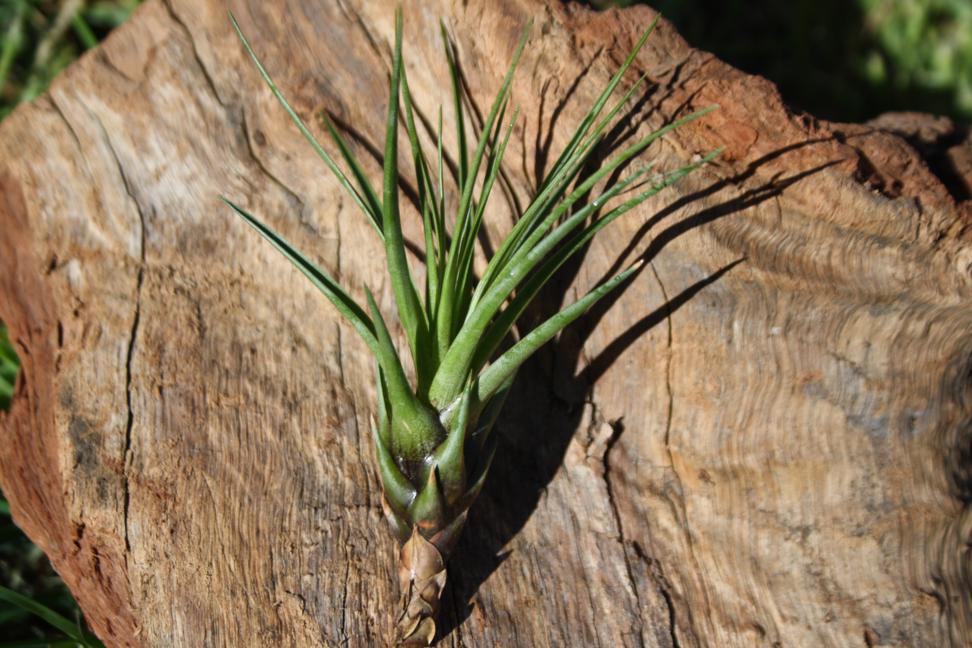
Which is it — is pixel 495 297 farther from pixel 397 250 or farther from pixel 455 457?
pixel 455 457

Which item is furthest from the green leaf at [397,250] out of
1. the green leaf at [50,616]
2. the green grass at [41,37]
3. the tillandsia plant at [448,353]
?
the green grass at [41,37]

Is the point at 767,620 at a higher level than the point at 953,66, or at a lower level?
lower

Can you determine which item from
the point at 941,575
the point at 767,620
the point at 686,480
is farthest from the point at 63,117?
the point at 941,575

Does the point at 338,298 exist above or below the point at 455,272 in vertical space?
below

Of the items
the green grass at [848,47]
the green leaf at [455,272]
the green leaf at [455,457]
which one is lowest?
the green leaf at [455,457]

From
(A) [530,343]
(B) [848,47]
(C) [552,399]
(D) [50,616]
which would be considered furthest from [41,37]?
(B) [848,47]

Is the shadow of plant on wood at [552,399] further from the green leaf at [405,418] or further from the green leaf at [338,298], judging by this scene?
the green leaf at [338,298]

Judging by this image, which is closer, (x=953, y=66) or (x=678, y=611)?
(x=678, y=611)

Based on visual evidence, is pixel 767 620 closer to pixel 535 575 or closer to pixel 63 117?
pixel 535 575
